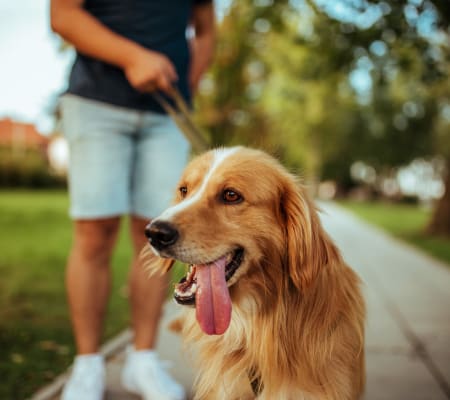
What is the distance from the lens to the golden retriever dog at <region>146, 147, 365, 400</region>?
2.15 metres

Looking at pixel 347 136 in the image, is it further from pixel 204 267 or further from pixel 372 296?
pixel 204 267

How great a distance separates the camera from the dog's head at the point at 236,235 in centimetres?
212

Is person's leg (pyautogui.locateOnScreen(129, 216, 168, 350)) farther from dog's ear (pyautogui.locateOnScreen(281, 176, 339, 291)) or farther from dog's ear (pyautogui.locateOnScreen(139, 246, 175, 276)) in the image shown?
dog's ear (pyautogui.locateOnScreen(281, 176, 339, 291))

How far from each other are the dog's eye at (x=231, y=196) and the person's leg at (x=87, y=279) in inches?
35.5

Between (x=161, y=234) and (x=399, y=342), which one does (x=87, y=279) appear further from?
(x=399, y=342)

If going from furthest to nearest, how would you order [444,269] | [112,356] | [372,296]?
1. [444,269]
2. [372,296]
3. [112,356]

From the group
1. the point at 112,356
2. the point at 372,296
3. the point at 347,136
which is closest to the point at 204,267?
the point at 112,356

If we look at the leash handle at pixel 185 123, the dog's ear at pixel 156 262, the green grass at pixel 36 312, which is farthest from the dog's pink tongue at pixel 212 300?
the green grass at pixel 36 312

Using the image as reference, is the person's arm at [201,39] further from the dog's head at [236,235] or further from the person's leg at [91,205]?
the dog's head at [236,235]

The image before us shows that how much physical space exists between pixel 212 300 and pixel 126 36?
170cm

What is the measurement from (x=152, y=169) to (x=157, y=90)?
466 mm

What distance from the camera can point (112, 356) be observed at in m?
3.79

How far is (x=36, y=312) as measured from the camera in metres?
4.87

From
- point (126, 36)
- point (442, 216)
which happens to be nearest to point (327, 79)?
point (442, 216)
